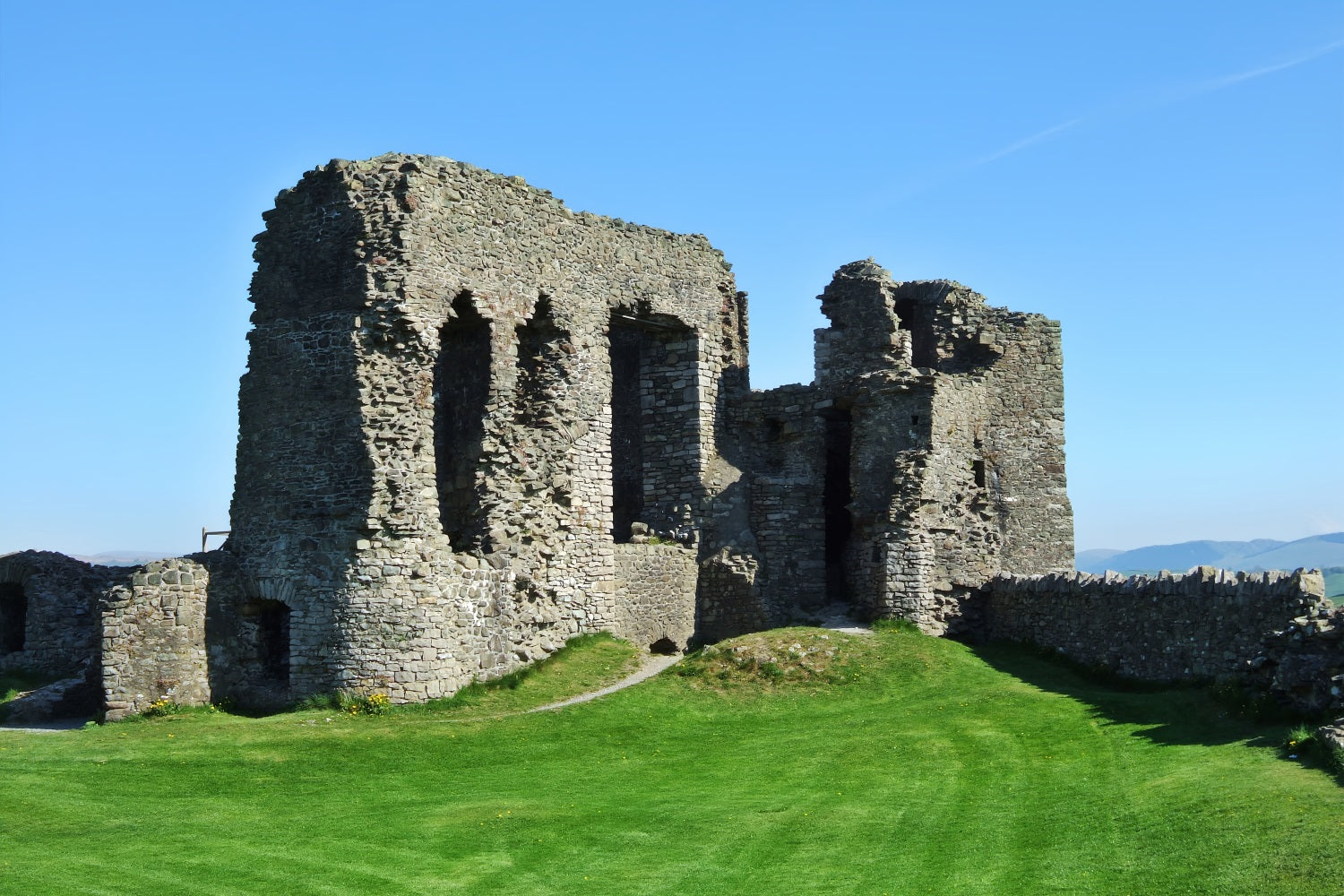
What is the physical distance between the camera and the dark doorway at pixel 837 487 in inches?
1321

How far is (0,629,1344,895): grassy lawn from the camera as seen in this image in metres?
15.0

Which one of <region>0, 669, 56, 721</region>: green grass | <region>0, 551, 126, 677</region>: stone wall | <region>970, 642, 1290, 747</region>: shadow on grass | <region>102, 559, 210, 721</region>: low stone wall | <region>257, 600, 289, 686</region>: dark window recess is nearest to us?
<region>970, 642, 1290, 747</region>: shadow on grass

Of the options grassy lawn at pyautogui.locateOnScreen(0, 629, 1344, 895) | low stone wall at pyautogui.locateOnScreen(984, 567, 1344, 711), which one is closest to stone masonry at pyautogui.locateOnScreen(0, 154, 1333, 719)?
low stone wall at pyautogui.locateOnScreen(984, 567, 1344, 711)

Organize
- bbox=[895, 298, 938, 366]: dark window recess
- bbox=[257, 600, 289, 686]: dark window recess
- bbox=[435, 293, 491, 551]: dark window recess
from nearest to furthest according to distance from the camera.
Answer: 1. bbox=[257, 600, 289, 686]: dark window recess
2. bbox=[435, 293, 491, 551]: dark window recess
3. bbox=[895, 298, 938, 366]: dark window recess

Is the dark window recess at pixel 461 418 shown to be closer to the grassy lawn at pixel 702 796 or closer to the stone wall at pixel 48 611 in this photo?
the grassy lawn at pixel 702 796

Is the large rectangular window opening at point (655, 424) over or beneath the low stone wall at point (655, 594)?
over

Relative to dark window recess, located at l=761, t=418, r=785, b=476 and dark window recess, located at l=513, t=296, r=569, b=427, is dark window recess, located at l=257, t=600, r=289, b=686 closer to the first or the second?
dark window recess, located at l=513, t=296, r=569, b=427

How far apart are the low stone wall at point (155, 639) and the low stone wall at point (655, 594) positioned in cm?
872

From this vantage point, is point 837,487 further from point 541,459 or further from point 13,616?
point 13,616

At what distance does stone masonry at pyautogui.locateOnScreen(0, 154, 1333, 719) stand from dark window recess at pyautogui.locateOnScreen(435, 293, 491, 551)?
77 mm

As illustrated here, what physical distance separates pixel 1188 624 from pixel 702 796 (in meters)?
9.86

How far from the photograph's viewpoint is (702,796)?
18844 mm

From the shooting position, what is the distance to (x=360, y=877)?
50.4ft

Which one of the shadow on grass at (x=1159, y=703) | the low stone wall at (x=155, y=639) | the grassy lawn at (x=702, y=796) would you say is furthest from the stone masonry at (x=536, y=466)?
the shadow on grass at (x=1159, y=703)
